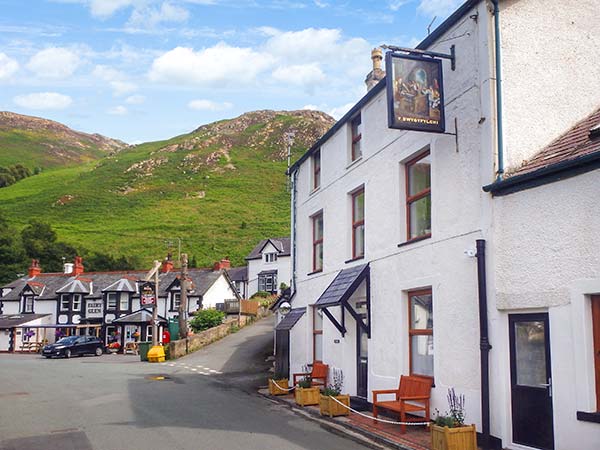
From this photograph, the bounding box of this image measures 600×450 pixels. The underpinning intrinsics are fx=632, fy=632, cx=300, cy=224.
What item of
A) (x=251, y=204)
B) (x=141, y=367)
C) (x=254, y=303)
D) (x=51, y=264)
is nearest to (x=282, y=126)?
(x=251, y=204)

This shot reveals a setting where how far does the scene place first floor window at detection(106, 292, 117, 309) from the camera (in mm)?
53688

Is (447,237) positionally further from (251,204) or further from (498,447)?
(251,204)

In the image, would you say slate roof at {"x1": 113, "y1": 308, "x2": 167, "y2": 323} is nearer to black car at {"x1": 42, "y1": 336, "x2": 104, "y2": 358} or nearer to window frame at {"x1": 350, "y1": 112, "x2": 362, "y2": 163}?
black car at {"x1": 42, "y1": 336, "x2": 104, "y2": 358}

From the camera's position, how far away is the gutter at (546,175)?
812 centimetres

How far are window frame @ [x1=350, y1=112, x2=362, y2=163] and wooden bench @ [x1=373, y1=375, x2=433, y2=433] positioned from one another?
5.78m

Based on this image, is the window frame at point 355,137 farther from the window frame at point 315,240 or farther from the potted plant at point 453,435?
the potted plant at point 453,435

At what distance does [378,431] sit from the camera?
1117cm

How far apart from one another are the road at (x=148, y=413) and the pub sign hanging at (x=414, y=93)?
543 centimetres

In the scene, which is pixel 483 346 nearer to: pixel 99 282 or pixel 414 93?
pixel 414 93

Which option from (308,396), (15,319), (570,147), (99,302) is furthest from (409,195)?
(15,319)

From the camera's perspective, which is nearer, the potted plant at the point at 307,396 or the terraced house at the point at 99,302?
the potted plant at the point at 307,396

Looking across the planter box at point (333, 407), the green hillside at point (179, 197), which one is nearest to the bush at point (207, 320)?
the planter box at point (333, 407)

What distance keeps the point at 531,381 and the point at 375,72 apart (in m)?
10.9

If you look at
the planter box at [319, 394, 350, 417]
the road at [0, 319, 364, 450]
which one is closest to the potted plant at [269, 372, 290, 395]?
the road at [0, 319, 364, 450]
